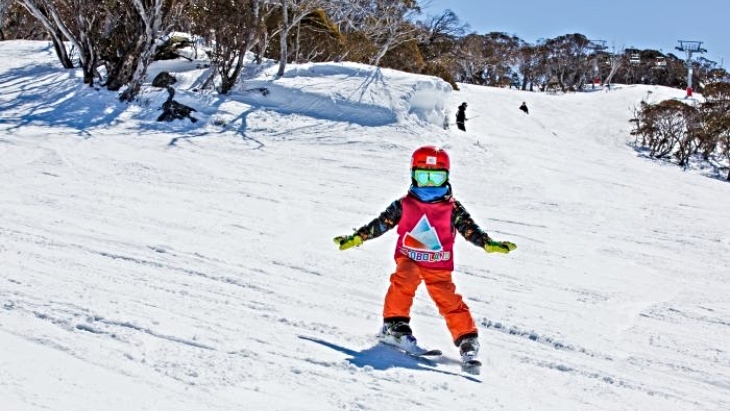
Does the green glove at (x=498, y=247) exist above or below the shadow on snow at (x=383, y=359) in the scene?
above

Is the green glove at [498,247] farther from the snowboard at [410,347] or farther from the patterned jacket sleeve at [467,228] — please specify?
the snowboard at [410,347]

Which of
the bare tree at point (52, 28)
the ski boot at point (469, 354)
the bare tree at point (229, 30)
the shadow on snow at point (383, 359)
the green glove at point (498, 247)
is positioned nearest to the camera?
the shadow on snow at point (383, 359)

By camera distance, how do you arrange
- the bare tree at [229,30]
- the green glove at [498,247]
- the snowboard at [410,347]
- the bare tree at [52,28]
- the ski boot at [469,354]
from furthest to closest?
the bare tree at [229,30], the bare tree at [52,28], the green glove at [498,247], the snowboard at [410,347], the ski boot at [469,354]

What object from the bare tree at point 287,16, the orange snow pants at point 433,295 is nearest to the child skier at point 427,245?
the orange snow pants at point 433,295

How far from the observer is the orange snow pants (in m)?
3.73

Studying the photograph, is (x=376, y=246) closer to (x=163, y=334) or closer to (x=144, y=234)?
(x=144, y=234)

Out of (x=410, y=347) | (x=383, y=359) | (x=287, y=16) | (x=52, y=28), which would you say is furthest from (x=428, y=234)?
(x=287, y=16)

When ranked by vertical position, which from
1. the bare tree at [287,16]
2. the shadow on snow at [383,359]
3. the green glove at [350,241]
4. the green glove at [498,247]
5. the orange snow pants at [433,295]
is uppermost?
the bare tree at [287,16]

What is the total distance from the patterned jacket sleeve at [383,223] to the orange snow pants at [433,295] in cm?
21

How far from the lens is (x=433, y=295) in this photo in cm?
380

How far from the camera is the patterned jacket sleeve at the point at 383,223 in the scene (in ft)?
12.6

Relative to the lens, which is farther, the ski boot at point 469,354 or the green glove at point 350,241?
the green glove at point 350,241

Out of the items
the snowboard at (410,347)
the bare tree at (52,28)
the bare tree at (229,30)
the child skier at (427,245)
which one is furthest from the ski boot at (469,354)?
the bare tree at (52,28)

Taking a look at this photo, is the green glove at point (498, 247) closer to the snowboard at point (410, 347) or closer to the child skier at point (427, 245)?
the child skier at point (427, 245)
